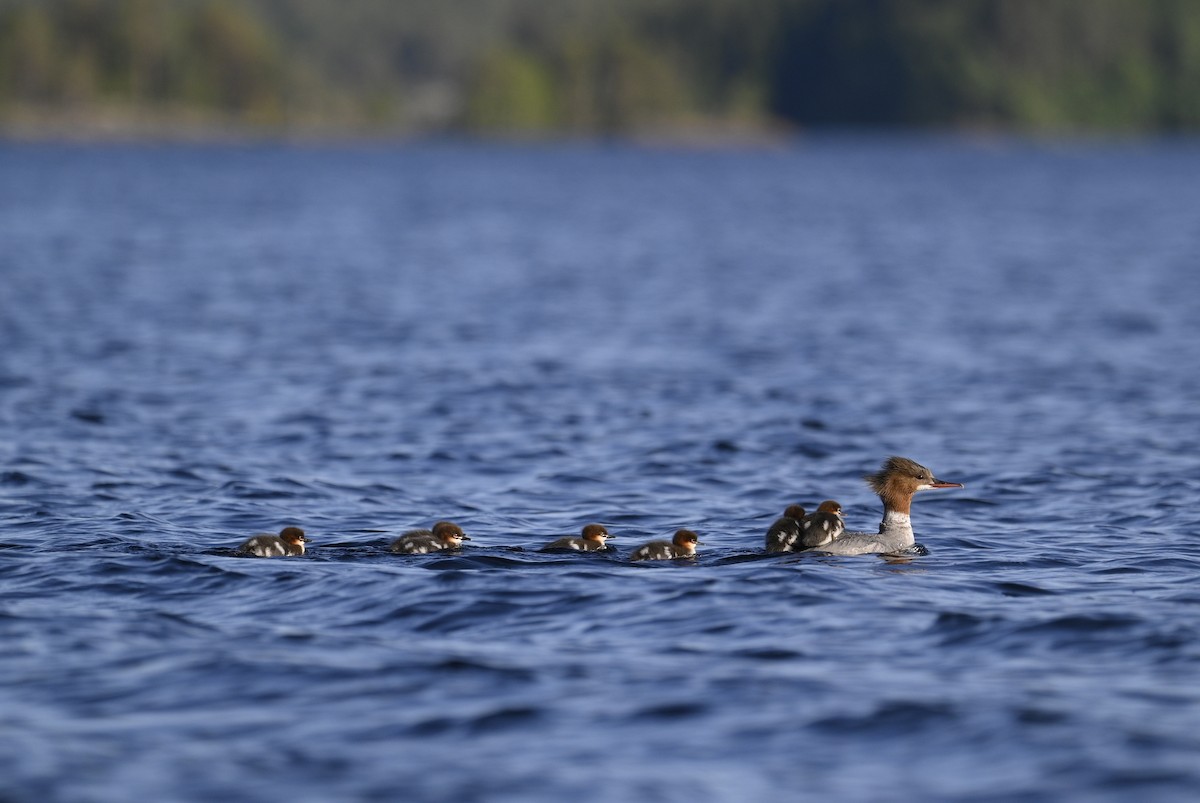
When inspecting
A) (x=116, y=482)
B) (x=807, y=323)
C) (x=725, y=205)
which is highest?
(x=725, y=205)

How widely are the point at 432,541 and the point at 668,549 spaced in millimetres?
2325

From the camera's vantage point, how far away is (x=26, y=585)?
1638cm

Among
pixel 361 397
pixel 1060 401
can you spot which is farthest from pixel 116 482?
pixel 1060 401

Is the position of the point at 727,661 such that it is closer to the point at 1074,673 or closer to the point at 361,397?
the point at 1074,673

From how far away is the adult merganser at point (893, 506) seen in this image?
1812 centimetres

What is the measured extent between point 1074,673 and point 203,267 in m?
48.5

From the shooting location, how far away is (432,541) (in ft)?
57.3

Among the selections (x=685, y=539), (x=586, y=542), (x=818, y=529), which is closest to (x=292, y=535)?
(x=586, y=542)

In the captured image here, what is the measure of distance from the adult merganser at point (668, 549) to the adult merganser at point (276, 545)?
329cm

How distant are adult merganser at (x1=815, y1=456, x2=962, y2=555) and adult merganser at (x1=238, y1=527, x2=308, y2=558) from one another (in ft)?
17.9

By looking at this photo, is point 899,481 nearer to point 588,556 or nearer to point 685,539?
point 685,539

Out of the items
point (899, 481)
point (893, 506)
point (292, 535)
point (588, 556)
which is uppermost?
point (899, 481)

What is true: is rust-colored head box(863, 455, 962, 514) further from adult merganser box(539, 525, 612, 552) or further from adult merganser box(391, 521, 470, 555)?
adult merganser box(391, 521, 470, 555)

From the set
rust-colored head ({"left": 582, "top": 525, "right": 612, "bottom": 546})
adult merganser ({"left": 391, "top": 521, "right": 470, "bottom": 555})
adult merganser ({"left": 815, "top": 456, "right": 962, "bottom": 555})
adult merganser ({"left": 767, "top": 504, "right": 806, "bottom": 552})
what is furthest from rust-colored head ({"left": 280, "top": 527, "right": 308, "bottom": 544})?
adult merganser ({"left": 815, "top": 456, "right": 962, "bottom": 555})
